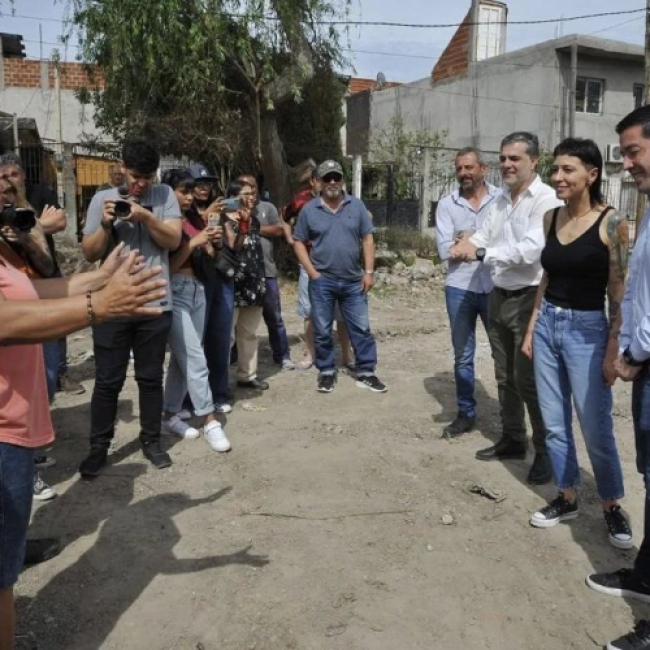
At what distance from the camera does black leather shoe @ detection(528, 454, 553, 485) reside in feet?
14.6

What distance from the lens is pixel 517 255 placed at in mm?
4262

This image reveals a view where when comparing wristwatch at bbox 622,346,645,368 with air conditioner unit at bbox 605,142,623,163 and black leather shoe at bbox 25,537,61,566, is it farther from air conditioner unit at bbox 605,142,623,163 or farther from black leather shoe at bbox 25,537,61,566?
air conditioner unit at bbox 605,142,623,163

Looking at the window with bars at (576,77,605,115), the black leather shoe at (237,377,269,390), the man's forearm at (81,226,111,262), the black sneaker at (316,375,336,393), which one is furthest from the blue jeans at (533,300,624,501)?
the window with bars at (576,77,605,115)

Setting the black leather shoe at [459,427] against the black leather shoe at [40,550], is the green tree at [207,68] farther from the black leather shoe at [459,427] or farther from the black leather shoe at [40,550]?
the black leather shoe at [40,550]

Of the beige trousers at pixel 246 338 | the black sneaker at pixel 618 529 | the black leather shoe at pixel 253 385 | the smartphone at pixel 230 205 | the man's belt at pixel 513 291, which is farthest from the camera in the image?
the black leather shoe at pixel 253 385

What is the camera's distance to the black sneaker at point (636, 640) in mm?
2848

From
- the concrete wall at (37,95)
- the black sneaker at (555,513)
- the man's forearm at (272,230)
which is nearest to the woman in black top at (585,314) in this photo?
the black sneaker at (555,513)

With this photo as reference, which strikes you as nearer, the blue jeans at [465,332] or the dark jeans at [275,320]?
the blue jeans at [465,332]

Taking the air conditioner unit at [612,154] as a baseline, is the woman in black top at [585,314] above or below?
below

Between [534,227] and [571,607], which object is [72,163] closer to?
[534,227]

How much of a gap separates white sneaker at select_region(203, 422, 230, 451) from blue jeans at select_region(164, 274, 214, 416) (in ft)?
0.38

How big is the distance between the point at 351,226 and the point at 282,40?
6949mm

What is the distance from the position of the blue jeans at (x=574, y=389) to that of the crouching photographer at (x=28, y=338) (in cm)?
226

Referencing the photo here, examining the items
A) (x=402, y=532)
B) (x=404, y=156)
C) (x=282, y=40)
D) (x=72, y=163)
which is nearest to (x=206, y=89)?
(x=282, y=40)
